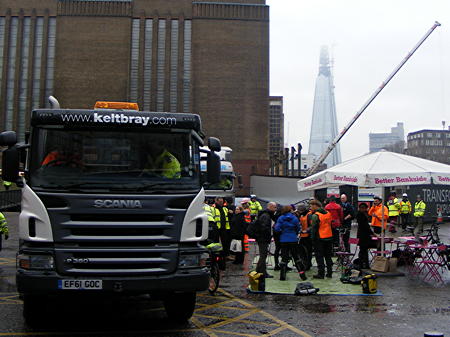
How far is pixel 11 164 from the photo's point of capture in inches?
258

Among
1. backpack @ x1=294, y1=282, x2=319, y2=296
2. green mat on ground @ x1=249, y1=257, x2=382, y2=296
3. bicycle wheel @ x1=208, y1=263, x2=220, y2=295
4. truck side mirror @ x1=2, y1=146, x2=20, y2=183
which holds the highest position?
truck side mirror @ x1=2, y1=146, x2=20, y2=183

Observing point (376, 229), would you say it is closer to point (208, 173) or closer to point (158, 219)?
point (208, 173)

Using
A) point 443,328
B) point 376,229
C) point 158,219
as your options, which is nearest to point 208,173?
point 158,219

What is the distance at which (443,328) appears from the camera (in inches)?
288

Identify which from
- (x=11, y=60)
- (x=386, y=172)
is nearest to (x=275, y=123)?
(x=11, y=60)

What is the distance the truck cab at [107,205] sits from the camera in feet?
20.4

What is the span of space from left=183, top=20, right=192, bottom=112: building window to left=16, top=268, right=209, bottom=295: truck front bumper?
56.8m

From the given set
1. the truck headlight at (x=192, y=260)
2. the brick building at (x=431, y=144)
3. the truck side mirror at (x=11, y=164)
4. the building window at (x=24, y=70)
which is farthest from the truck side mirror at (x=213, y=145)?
the brick building at (x=431, y=144)

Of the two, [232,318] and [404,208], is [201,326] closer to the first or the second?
[232,318]

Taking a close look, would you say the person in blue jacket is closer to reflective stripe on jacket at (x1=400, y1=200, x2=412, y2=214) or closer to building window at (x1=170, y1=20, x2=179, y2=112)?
reflective stripe on jacket at (x1=400, y1=200, x2=412, y2=214)

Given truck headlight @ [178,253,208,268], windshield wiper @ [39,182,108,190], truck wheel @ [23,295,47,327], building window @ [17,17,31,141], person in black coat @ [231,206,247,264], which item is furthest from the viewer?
A: building window @ [17,17,31,141]

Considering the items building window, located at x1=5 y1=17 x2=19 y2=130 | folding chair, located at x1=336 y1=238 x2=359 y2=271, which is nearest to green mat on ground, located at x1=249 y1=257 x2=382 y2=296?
folding chair, located at x1=336 y1=238 x2=359 y2=271

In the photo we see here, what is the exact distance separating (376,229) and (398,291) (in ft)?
20.6

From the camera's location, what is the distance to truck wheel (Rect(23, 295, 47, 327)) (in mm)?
6836
